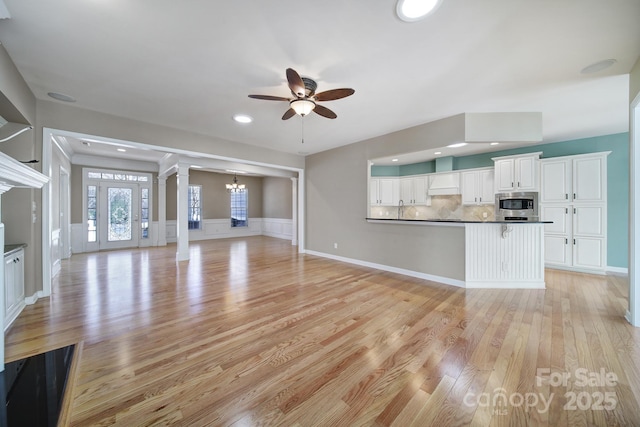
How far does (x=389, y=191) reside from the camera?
6.52 metres

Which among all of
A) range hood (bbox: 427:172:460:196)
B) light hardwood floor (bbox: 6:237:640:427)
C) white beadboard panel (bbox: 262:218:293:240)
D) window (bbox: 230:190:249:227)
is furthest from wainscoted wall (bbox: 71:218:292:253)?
range hood (bbox: 427:172:460:196)

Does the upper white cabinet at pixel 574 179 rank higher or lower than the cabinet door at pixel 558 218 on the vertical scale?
higher

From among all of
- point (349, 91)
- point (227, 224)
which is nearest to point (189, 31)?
point (349, 91)

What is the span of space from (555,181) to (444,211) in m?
2.17

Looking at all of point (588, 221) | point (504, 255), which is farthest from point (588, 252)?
point (504, 255)

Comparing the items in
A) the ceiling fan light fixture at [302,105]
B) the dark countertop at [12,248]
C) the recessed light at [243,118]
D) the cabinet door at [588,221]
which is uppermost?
the recessed light at [243,118]

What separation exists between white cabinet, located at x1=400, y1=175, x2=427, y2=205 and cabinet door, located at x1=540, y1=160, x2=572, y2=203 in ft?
7.67

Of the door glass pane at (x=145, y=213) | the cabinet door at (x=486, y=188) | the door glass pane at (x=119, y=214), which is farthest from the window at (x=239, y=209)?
the cabinet door at (x=486, y=188)

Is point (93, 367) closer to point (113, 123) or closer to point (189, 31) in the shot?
point (189, 31)

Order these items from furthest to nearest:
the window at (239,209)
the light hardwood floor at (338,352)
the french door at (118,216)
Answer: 1. the window at (239,209)
2. the french door at (118,216)
3. the light hardwood floor at (338,352)

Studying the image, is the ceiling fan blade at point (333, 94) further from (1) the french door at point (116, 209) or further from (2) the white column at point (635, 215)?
(1) the french door at point (116, 209)

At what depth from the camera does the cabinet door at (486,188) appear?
531 cm

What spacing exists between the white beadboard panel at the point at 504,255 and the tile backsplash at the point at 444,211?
1.99 m

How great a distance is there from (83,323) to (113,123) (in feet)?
9.87
